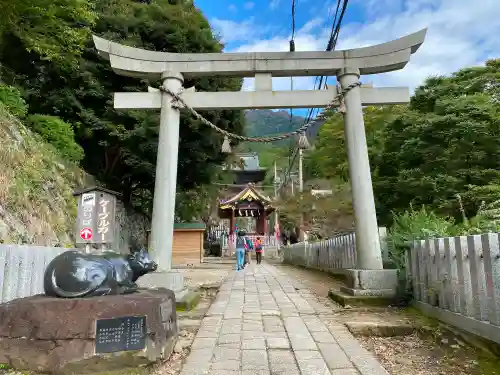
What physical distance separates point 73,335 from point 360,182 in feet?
16.0

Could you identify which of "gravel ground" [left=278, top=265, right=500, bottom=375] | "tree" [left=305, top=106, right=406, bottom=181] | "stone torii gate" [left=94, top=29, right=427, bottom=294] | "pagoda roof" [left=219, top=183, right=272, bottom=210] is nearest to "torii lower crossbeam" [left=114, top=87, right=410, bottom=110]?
"stone torii gate" [left=94, top=29, right=427, bottom=294]

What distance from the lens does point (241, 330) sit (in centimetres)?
424

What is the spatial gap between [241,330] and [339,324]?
1.24 metres

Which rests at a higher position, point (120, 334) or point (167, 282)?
point (167, 282)

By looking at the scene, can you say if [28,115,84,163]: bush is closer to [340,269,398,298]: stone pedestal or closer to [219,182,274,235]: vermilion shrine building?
[340,269,398,298]: stone pedestal

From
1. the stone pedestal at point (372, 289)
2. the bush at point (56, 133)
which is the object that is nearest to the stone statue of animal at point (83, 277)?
the stone pedestal at point (372, 289)

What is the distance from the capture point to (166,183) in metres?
6.09

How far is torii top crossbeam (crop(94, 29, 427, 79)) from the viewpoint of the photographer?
6.49 metres

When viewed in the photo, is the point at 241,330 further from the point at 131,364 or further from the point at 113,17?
the point at 113,17

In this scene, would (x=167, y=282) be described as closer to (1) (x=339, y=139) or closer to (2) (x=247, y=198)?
(1) (x=339, y=139)

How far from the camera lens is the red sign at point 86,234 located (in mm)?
7102

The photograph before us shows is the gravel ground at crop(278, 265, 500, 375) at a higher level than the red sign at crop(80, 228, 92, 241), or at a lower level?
lower

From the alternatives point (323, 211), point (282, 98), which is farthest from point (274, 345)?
point (323, 211)

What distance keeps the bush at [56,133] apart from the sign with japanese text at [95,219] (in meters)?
5.24
